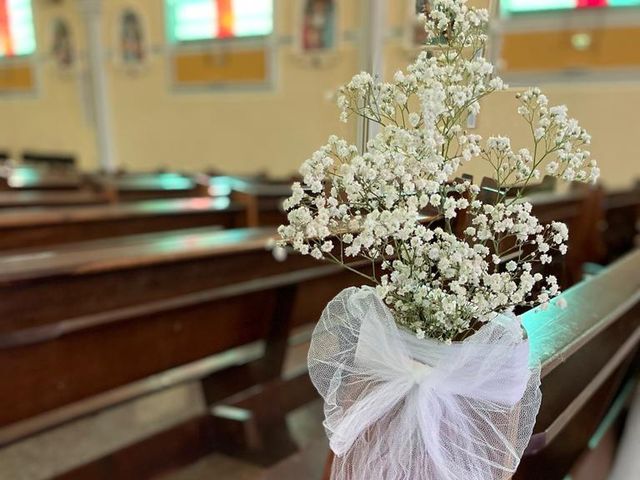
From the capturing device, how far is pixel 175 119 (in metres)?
8.80

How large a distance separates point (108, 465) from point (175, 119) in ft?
23.9

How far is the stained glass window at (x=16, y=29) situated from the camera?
419 inches

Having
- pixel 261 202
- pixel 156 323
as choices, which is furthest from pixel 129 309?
pixel 261 202

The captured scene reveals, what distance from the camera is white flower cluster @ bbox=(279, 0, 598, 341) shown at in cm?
74

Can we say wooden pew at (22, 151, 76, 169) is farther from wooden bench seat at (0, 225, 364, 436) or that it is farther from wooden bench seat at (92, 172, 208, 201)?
wooden bench seat at (0, 225, 364, 436)

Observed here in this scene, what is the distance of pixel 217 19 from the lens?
7895 mm

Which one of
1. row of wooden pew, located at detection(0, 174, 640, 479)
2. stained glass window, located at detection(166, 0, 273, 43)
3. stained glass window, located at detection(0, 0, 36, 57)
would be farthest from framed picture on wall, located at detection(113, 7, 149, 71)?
row of wooden pew, located at detection(0, 174, 640, 479)

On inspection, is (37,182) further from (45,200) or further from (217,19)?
(217,19)

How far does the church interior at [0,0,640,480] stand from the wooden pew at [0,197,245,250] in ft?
0.04

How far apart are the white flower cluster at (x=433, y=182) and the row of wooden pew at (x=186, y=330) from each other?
1.21 feet

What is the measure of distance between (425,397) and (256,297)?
183 cm

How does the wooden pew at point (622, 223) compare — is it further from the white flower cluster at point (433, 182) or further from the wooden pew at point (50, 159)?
the wooden pew at point (50, 159)

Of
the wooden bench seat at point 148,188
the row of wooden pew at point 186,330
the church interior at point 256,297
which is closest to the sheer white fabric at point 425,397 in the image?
the church interior at point 256,297

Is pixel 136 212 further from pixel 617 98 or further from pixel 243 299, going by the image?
pixel 617 98
